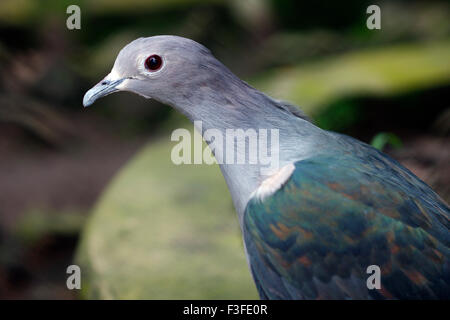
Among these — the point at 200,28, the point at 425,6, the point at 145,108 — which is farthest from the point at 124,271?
the point at 425,6

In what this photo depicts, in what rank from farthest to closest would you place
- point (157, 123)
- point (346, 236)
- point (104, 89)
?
point (157, 123), point (104, 89), point (346, 236)

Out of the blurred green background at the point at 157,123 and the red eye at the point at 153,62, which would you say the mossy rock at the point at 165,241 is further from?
the red eye at the point at 153,62

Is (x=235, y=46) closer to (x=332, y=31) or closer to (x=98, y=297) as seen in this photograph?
(x=332, y=31)

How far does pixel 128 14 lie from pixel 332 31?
2793mm

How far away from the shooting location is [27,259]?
5.39 metres

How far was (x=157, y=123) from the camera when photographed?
764cm

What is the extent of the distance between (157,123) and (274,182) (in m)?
5.37

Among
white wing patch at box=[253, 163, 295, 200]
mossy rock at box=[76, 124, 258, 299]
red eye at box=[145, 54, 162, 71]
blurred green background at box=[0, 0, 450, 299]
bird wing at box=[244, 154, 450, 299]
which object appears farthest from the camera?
blurred green background at box=[0, 0, 450, 299]

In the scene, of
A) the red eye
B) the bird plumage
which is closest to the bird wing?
the bird plumage

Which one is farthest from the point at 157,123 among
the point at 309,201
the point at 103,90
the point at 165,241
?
the point at 309,201

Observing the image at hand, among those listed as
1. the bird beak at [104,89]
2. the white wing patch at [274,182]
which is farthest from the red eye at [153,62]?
the white wing patch at [274,182]

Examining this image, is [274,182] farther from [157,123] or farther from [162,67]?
[157,123]

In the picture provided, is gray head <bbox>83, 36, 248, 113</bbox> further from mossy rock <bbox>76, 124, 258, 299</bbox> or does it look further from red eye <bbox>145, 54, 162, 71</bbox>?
mossy rock <bbox>76, 124, 258, 299</bbox>

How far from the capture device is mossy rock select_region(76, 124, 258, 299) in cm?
323
